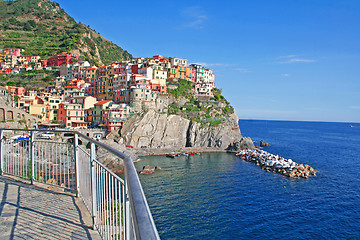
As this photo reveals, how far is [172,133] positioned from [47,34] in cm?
8552

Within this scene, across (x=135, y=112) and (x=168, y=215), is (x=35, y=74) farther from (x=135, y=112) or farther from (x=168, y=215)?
(x=168, y=215)

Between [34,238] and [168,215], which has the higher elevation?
[34,238]

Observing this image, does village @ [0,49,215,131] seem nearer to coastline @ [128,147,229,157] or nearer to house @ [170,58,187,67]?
house @ [170,58,187,67]

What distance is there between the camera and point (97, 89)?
70438 millimetres

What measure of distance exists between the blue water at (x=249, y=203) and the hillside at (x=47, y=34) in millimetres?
74671

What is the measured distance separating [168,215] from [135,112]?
3977cm

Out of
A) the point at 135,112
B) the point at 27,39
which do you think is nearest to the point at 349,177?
the point at 135,112

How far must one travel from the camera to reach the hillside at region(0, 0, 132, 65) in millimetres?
95500

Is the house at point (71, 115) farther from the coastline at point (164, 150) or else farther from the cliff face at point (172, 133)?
the coastline at point (164, 150)

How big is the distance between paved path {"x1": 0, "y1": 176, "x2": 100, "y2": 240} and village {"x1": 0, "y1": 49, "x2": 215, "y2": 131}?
50.1m

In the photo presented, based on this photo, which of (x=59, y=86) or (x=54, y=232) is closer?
(x=54, y=232)

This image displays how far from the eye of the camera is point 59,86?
72.6 meters

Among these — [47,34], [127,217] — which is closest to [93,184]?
[127,217]

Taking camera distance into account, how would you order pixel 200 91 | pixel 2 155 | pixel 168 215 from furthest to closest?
1. pixel 200 91
2. pixel 168 215
3. pixel 2 155
